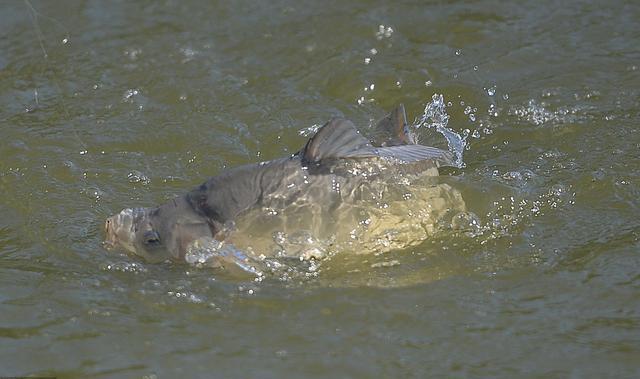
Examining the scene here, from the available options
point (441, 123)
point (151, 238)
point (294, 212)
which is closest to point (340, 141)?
point (294, 212)

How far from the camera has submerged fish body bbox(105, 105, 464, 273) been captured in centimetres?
491

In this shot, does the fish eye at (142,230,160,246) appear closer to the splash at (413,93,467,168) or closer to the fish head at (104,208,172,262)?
the fish head at (104,208,172,262)

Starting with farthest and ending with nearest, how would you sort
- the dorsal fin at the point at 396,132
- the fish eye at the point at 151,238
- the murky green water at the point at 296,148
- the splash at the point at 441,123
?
the splash at the point at 441,123 < the dorsal fin at the point at 396,132 < the fish eye at the point at 151,238 < the murky green water at the point at 296,148

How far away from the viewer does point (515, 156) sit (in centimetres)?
619

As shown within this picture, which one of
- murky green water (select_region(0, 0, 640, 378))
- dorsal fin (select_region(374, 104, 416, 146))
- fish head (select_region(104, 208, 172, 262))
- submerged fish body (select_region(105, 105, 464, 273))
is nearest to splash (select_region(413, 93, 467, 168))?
murky green water (select_region(0, 0, 640, 378))

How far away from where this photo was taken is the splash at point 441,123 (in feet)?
20.6

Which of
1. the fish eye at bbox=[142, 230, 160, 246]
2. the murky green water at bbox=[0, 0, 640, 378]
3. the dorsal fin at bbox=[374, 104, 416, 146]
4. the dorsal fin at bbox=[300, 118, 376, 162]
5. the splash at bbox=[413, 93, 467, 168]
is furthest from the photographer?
the splash at bbox=[413, 93, 467, 168]

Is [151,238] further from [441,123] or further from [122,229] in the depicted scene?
[441,123]

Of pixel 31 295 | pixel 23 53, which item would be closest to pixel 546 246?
pixel 31 295

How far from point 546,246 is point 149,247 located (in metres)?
1.97

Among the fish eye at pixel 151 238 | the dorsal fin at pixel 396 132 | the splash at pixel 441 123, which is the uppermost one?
the dorsal fin at pixel 396 132

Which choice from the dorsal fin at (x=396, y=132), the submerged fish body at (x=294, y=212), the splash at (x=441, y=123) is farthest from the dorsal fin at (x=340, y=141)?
the splash at (x=441, y=123)

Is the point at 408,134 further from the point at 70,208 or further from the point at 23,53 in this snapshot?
the point at 23,53

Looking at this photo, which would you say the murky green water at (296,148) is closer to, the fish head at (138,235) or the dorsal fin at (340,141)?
the fish head at (138,235)
